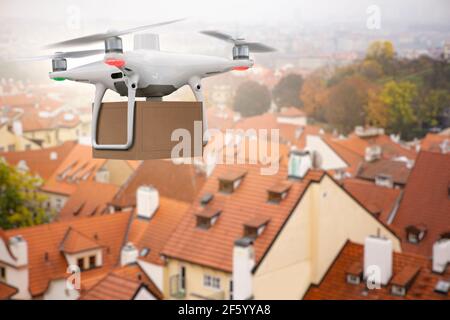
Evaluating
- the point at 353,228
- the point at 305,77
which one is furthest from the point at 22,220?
the point at 353,228

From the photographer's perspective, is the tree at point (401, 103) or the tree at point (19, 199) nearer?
the tree at point (401, 103)

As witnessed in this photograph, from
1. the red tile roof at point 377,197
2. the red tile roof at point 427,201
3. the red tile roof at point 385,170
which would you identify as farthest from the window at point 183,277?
the red tile roof at point 385,170

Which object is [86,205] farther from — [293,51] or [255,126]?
[293,51]

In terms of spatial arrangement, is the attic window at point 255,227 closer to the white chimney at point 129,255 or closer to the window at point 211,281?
the window at point 211,281

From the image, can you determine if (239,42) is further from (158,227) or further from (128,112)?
(158,227)

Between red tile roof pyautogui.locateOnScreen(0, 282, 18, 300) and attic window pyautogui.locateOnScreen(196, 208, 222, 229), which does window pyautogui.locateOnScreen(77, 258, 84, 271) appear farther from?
attic window pyautogui.locateOnScreen(196, 208, 222, 229)

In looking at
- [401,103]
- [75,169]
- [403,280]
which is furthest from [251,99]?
[403,280]
